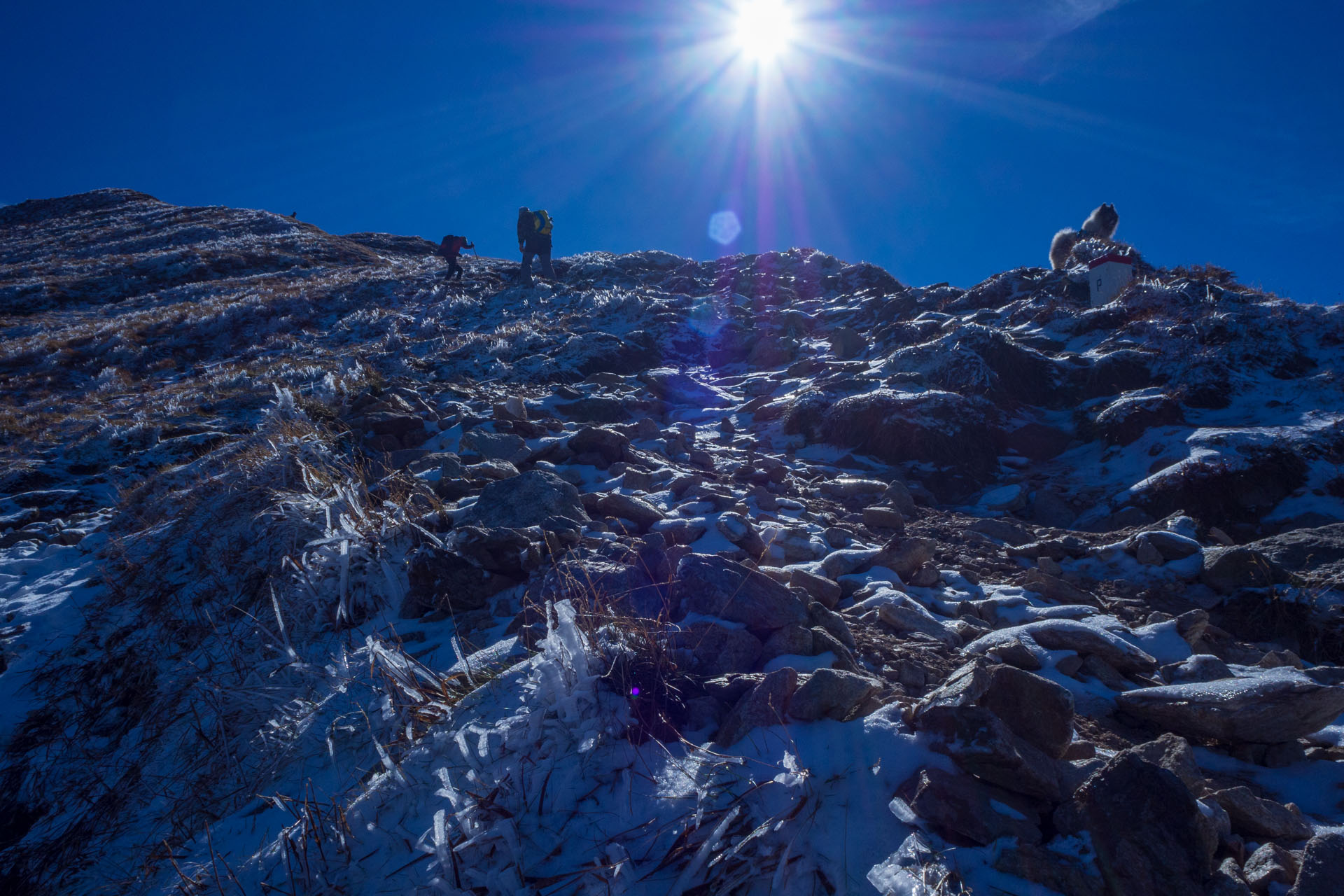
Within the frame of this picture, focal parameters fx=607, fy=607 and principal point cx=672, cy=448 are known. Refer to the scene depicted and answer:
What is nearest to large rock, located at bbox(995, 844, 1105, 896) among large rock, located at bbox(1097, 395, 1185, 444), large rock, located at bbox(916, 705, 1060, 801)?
large rock, located at bbox(916, 705, 1060, 801)

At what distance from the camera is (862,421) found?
24.3 ft

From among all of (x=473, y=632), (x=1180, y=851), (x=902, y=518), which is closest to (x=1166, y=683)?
(x=1180, y=851)

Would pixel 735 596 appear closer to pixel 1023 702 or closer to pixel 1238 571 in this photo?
pixel 1023 702

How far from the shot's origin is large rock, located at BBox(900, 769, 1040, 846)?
164 cm

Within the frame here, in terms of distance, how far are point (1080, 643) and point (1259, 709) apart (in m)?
0.77

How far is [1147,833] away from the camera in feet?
5.07

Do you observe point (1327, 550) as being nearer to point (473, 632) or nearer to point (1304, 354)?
point (1304, 354)

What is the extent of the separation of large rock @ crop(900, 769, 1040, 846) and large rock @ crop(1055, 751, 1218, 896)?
12 cm

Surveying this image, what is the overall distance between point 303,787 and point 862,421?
653cm

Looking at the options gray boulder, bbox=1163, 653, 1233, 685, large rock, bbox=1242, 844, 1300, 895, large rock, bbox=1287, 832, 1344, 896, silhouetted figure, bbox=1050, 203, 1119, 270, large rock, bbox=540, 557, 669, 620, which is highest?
silhouetted figure, bbox=1050, 203, 1119, 270

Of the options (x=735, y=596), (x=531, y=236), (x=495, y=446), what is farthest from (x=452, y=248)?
(x=735, y=596)

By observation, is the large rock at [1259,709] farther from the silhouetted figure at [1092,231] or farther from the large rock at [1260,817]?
the silhouetted figure at [1092,231]

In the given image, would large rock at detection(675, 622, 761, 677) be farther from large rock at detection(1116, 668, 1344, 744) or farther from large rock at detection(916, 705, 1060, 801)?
large rock at detection(1116, 668, 1344, 744)

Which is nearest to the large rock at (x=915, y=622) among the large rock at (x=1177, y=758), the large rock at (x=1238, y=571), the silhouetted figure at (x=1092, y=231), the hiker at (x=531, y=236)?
the large rock at (x=1177, y=758)
